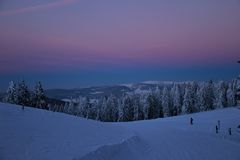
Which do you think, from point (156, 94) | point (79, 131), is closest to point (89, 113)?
point (156, 94)

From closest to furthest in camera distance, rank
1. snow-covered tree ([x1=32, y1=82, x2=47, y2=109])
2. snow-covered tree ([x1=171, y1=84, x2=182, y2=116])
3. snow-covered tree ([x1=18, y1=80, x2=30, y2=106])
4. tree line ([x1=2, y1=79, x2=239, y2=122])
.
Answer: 1. snow-covered tree ([x1=18, y1=80, x2=30, y2=106])
2. snow-covered tree ([x1=32, y1=82, x2=47, y2=109])
3. tree line ([x1=2, y1=79, x2=239, y2=122])
4. snow-covered tree ([x1=171, y1=84, x2=182, y2=116])

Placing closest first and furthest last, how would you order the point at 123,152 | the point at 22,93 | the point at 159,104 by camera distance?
the point at 123,152 → the point at 22,93 → the point at 159,104

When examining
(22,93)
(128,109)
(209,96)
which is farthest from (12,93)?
(209,96)

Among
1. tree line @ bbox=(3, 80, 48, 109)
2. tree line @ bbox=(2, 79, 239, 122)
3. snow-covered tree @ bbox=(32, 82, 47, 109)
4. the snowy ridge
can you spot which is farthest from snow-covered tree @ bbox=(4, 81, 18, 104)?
the snowy ridge

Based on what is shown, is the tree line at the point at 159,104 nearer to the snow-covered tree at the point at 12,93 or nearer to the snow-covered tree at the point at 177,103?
the snow-covered tree at the point at 177,103

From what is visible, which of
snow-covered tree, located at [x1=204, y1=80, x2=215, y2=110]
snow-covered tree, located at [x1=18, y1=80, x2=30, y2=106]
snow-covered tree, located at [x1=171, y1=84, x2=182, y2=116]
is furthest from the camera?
snow-covered tree, located at [x1=171, y1=84, x2=182, y2=116]

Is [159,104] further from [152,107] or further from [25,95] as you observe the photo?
[25,95]

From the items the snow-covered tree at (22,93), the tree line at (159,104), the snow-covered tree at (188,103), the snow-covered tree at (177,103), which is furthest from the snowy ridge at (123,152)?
the snow-covered tree at (177,103)

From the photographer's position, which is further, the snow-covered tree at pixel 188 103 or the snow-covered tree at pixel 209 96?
the snow-covered tree at pixel 209 96

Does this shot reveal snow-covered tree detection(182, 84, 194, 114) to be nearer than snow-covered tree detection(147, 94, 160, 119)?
Yes

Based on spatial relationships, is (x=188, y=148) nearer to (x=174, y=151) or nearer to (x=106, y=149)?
(x=174, y=151)

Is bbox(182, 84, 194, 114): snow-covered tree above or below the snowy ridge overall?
above

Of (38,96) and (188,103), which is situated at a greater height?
(38,96)

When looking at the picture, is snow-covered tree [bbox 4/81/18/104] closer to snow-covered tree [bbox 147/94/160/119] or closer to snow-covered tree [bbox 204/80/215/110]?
snow-covered tree [bbox 147/94/160/119]
